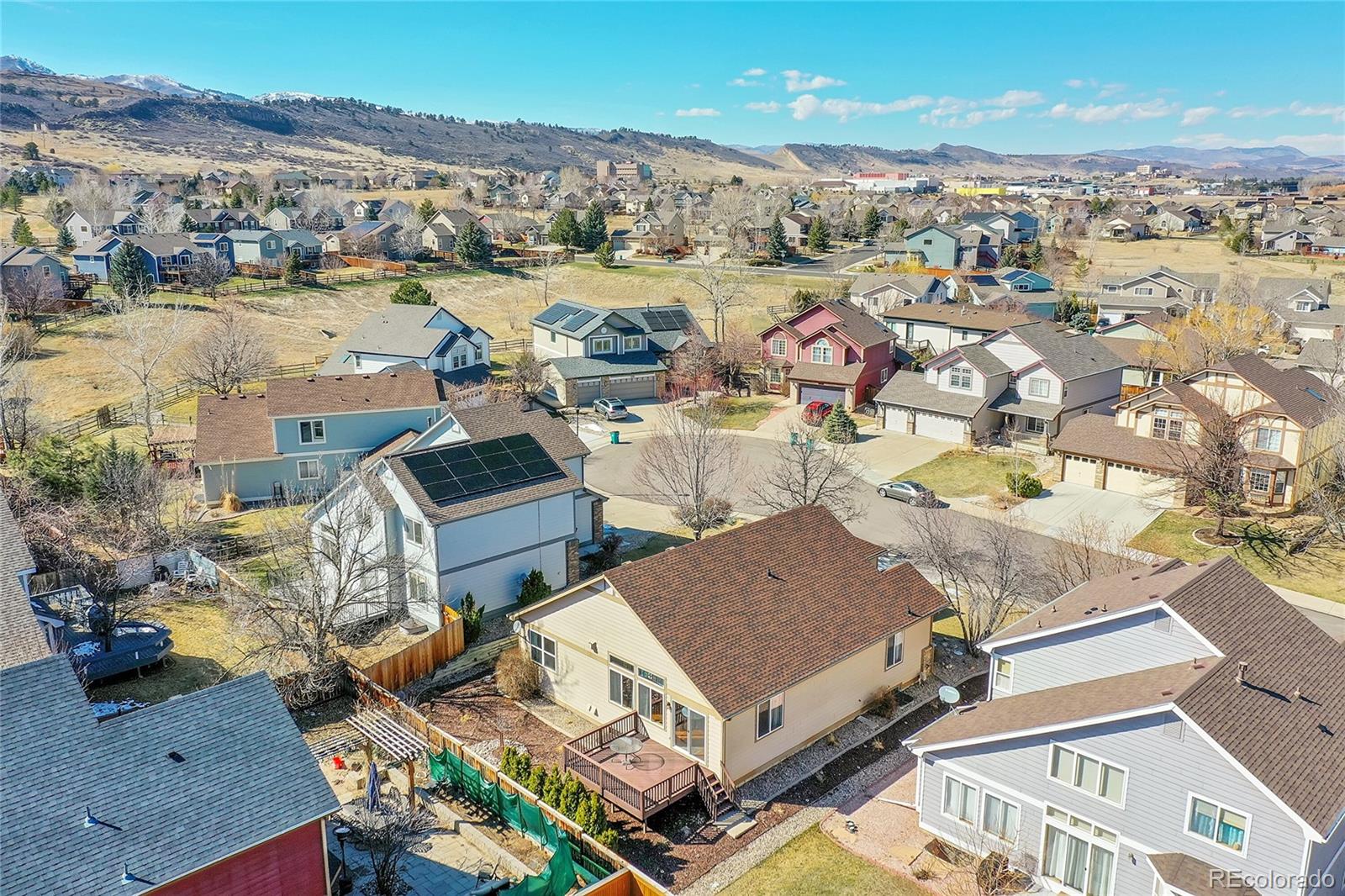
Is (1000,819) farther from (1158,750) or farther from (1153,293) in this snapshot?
(1153,293)

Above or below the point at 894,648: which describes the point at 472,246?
above

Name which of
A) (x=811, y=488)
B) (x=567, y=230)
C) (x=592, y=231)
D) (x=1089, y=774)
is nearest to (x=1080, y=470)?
(x=811, y=488)

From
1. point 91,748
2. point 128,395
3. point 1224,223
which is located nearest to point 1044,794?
point 91,748

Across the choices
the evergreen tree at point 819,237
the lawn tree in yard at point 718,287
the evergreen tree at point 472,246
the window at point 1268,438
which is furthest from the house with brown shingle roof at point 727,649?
the evergreen tree at point 819,237

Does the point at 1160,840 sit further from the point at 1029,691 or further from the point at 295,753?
the point at 295,753

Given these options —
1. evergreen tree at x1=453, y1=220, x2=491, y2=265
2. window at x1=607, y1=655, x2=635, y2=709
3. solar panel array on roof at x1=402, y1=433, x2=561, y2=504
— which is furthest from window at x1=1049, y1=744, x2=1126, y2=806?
evergreen tree at x1=453, y1=220, x2=491, y2=265

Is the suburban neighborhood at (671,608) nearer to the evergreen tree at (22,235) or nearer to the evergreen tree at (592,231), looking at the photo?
the evergreen tree at (22,235)
